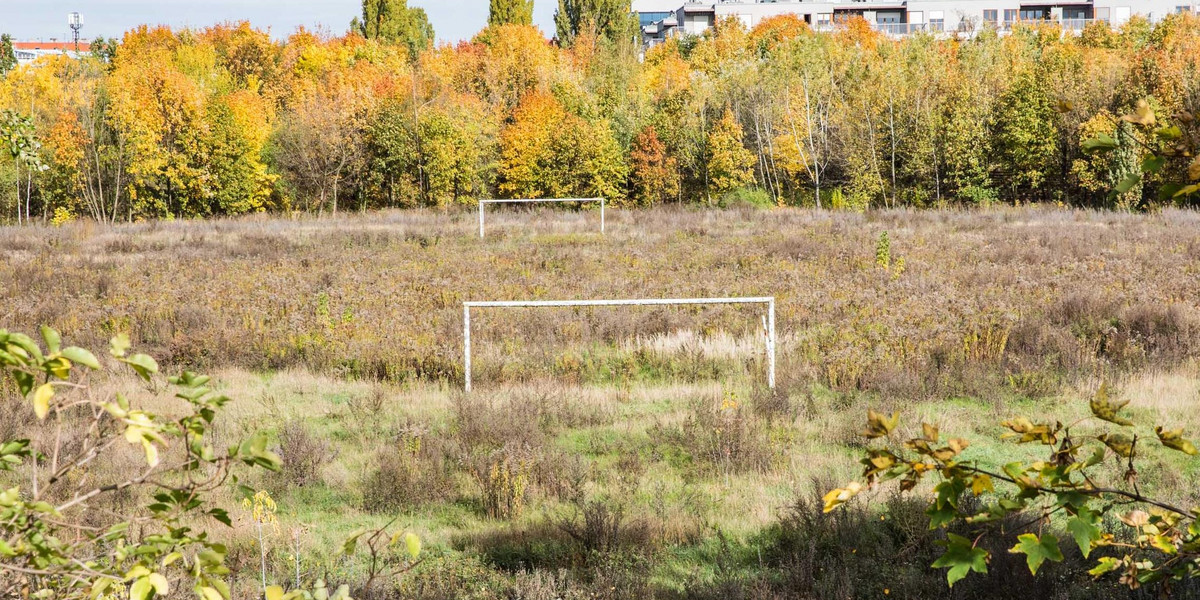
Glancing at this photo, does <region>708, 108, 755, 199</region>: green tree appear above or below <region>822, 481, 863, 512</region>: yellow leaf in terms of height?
above

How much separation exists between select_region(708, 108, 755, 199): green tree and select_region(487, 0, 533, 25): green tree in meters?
32.8

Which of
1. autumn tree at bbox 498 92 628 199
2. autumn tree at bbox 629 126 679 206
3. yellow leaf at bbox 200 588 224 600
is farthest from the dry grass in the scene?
autumn tree at bbox 629 126 679 206

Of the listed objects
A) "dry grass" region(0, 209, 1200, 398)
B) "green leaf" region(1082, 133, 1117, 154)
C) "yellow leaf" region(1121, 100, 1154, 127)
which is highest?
"yellow leaf" region(1121, 100, 1154, 127)

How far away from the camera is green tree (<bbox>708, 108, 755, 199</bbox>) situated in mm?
45438

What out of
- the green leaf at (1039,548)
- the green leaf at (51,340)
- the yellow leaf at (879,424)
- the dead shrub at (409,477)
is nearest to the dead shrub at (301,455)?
the dead shrub at (409,477)

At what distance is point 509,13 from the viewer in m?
74.1

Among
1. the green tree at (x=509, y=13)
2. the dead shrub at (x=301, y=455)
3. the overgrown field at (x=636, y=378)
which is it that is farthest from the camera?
the green tree at (x=509, y=13)

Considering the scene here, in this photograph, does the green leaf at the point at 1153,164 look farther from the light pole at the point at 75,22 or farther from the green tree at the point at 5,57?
the light pole at the point at 75,22

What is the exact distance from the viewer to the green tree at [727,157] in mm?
45438

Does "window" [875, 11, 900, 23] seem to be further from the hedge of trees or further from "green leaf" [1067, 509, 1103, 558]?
"green leaf" [1067, 509, 1103, 558]

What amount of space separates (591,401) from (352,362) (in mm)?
3958

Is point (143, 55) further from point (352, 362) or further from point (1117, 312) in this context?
point (1117, 312)

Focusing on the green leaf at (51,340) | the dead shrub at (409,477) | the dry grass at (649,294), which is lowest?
the dead shrub at (409,477)

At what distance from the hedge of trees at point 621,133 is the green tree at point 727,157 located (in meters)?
0.11
